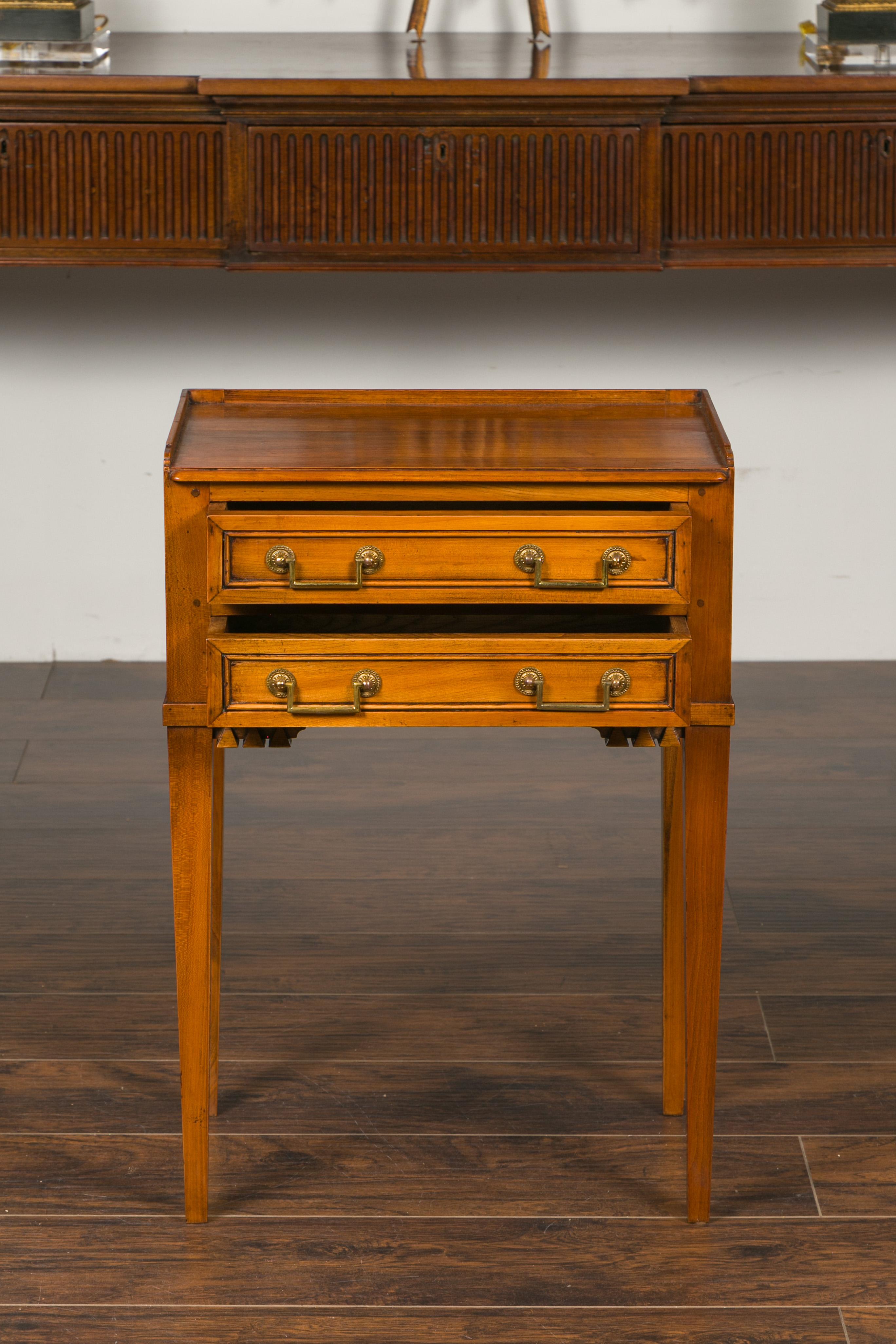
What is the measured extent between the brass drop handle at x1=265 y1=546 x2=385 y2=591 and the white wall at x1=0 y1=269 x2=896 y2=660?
164 cm

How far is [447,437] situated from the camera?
Result: 5.32ft

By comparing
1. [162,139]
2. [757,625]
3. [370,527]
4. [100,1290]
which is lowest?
[100,1290]

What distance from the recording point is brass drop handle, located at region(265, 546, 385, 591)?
4.87 feet

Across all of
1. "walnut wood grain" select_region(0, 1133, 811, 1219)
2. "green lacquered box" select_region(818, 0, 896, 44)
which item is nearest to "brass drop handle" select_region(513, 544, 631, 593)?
"walnut wood grain" select_region(0, 1133, 811, 1219)

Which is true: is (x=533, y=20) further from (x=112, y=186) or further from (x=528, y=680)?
(x=528, y=680)

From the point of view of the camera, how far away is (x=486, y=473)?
1492 mm

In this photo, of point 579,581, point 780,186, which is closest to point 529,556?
point 579,581

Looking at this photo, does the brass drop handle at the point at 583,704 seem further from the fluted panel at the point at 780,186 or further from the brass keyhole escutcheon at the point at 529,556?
the fluted panel at the point at 780,186

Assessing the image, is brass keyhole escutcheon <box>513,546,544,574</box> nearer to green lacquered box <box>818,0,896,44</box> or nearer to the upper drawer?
the upper drawer

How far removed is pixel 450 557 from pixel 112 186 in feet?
4.25

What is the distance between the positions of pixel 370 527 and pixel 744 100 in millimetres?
1320

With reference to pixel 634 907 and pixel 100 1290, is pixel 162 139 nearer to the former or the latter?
pixel 634 907

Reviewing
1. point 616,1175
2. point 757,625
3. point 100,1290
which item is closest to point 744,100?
point 757,625

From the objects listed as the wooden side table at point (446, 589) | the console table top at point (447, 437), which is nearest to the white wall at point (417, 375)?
the console table top at point (447, 437)
